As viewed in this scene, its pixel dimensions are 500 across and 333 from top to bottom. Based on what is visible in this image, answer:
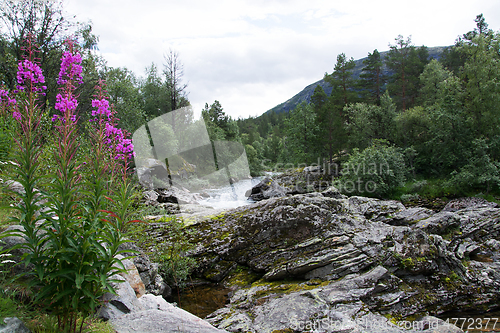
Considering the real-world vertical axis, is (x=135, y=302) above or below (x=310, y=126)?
below

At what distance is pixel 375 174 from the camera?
2447 centimetres

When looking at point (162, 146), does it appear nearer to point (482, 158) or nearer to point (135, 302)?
point (135, 302)

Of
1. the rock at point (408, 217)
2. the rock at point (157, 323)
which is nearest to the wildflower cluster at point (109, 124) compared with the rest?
the rock at point (157, 323)

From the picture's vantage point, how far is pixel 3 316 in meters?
2.92

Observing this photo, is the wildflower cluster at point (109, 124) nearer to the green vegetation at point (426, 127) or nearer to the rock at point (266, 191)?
the rock at point (266, 191)

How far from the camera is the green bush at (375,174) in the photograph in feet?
81.2

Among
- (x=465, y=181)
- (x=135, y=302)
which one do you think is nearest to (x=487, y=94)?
(x=465, y=181)

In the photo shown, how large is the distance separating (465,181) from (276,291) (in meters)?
24.9

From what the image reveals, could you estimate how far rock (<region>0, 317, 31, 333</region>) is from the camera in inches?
112

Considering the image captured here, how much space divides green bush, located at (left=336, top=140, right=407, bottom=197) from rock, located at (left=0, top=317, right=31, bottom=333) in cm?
2590

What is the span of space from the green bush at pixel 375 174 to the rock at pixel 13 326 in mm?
25904

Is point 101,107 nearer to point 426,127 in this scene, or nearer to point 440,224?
point 440,224

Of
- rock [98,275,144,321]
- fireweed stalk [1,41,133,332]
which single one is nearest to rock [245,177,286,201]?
rock [98,275,144,321]

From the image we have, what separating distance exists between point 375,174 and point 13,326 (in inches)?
1036
